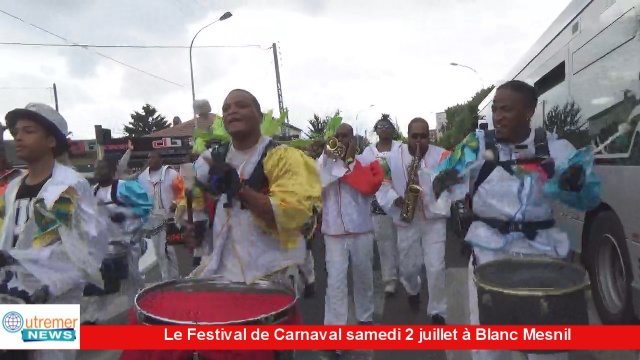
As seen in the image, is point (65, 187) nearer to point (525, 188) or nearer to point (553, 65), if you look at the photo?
point (525, 188)

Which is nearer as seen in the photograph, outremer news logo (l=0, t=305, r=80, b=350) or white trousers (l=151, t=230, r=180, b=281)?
outremer news logo (l=0, t=305, r=80, b=350)

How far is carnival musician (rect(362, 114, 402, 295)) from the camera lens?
6.53m

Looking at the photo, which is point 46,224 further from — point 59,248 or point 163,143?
point 163,143

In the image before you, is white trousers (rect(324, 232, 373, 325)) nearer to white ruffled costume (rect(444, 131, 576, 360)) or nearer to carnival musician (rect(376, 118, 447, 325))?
carnival musician (rect(376, 118, 447, 325))

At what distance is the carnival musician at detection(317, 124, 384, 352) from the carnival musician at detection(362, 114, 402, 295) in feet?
4.54

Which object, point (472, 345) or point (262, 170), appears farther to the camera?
point (472, 345)

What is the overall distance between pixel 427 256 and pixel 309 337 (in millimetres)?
2776

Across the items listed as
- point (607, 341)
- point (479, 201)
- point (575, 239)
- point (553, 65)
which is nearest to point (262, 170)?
point (479, 201)

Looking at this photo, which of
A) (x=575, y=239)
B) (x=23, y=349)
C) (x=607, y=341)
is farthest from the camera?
(x=575, y=239)

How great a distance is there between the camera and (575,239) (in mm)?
6016

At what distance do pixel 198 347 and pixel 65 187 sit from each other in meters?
1.07

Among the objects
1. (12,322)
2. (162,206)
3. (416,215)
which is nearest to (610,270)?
(416,215)

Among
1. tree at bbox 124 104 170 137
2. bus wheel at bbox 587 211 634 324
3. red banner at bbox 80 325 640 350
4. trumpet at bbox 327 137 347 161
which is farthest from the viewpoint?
tree at bbox 124 104 170 137

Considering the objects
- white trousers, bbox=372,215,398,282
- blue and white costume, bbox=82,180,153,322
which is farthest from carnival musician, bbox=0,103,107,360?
white trousers, bbox=372,215,398,282
